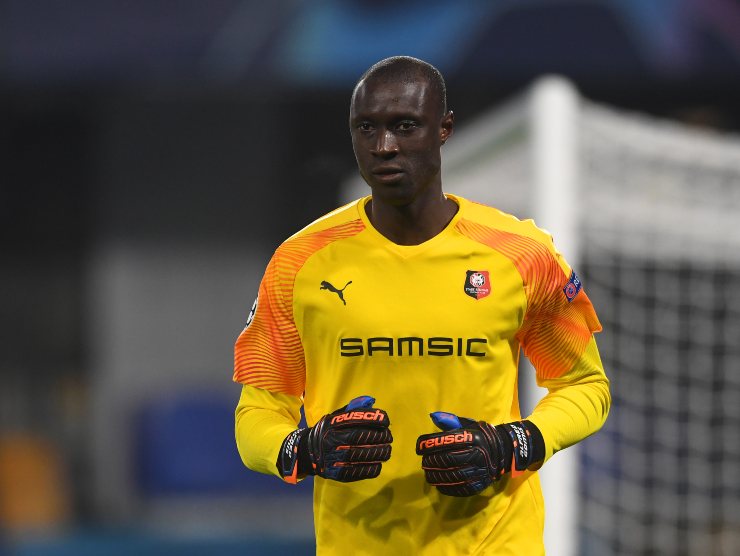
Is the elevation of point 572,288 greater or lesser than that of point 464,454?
greater

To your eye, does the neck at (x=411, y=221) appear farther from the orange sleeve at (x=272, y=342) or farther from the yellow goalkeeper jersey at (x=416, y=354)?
the orange sleeve at (x=272, y=342)

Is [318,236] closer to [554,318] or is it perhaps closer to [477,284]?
[477,284]

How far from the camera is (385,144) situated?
291cm

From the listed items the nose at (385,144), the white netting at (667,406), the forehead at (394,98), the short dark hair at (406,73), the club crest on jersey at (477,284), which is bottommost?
the white netting at (667,406)

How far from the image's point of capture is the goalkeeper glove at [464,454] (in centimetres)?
286

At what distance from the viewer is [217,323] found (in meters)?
12.5

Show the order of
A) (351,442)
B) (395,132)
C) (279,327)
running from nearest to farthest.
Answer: (351,442), (395,132), (279,327)

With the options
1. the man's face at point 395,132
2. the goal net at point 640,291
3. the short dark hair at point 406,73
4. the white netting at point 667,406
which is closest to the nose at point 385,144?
the man's face at point 395,132

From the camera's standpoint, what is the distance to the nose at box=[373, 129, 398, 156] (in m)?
2.91

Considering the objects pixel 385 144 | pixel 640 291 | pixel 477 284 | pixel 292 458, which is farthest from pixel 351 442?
pixel 640 291

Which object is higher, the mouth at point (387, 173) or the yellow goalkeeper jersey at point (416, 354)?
the mouth at point (387, 173)

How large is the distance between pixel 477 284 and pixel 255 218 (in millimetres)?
9560

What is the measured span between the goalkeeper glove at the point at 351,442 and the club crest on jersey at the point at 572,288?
0.57 meters

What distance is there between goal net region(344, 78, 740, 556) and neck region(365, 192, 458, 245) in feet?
6.81
